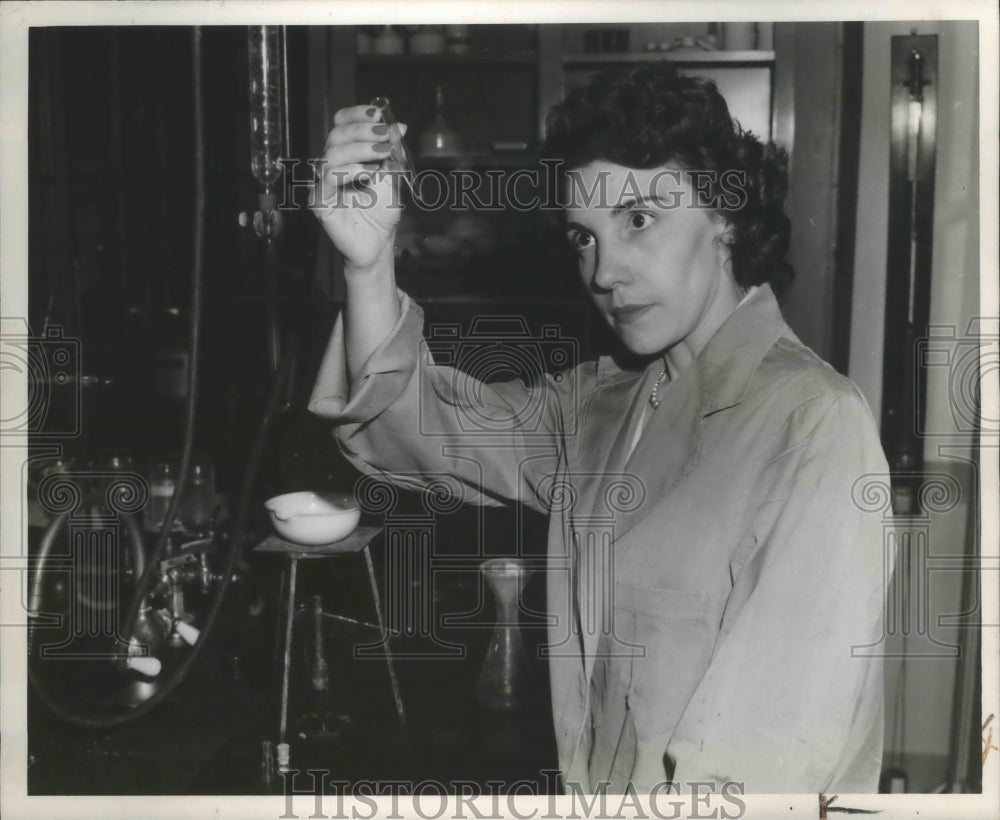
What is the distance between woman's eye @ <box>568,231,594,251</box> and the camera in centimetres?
118

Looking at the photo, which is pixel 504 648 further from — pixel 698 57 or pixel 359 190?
pixel 698 57

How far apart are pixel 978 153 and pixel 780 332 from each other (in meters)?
0.31

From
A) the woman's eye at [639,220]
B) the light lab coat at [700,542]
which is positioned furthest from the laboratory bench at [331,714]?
the woman's eye at [639,220]

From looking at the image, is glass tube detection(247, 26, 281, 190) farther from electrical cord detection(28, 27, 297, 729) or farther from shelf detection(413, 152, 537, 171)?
shelf detection(413, 152, 537, 171)

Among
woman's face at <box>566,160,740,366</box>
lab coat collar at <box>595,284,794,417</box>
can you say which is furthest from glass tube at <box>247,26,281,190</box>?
lab coat collar at <box>595,284,794,417</box>

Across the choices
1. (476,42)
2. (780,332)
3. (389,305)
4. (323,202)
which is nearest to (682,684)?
(780,332)

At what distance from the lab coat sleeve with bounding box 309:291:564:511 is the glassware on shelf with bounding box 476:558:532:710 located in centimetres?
35

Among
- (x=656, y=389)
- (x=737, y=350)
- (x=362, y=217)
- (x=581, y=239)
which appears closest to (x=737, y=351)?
(x=737, y=350)

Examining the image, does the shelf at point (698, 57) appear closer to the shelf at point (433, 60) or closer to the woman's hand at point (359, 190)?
the shelf at point (433, 60)

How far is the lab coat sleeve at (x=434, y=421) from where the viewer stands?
1.16 m

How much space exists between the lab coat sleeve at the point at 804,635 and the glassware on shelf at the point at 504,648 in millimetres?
654

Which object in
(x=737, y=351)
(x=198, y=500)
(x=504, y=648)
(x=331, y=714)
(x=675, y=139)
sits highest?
(x=675, y=139)

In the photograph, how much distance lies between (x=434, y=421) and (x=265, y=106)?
2.12 ft

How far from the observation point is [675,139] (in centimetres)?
116
